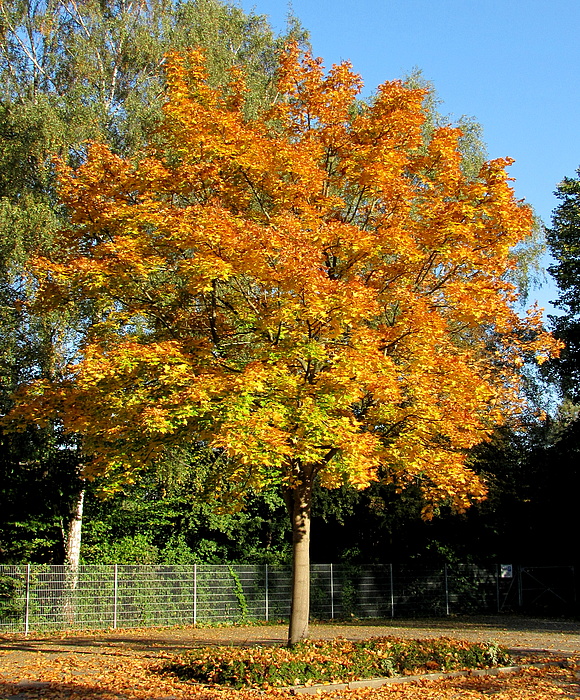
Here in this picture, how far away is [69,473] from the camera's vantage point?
2016 centimetres

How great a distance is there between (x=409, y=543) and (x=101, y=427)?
18318mm

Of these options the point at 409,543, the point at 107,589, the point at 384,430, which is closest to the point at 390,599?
the point at 409,543

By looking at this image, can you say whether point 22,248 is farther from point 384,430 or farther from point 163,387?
point 384,430

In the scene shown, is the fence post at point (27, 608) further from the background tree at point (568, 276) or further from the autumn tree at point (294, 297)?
the background tree at point (568, 276)

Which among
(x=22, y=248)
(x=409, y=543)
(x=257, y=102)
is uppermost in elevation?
(x=257, y=102)

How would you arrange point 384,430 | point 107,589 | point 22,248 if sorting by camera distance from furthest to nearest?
point 107,589 < point 22,248 < point 384,430

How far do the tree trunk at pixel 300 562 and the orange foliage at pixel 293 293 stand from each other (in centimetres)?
54

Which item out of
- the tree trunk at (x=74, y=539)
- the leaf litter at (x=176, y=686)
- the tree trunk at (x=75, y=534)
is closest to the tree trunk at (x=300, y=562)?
the leaf litter at (x=176, y=686)

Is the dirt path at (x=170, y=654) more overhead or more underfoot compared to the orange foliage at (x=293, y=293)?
more underfoot

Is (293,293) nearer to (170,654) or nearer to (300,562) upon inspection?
(300,562)

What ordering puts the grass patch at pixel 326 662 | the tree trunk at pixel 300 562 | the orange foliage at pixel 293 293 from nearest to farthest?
1. the grass patch at pixel 326 662
2. the orange foliage at pixel 293 293
3. the tree trunk at pixel 300 562

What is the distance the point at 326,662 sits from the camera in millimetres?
10359

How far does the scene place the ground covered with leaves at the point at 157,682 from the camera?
9.16 m

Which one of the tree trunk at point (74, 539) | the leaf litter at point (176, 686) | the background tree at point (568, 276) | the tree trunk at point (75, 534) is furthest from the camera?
the background tree at point (568, 276)
